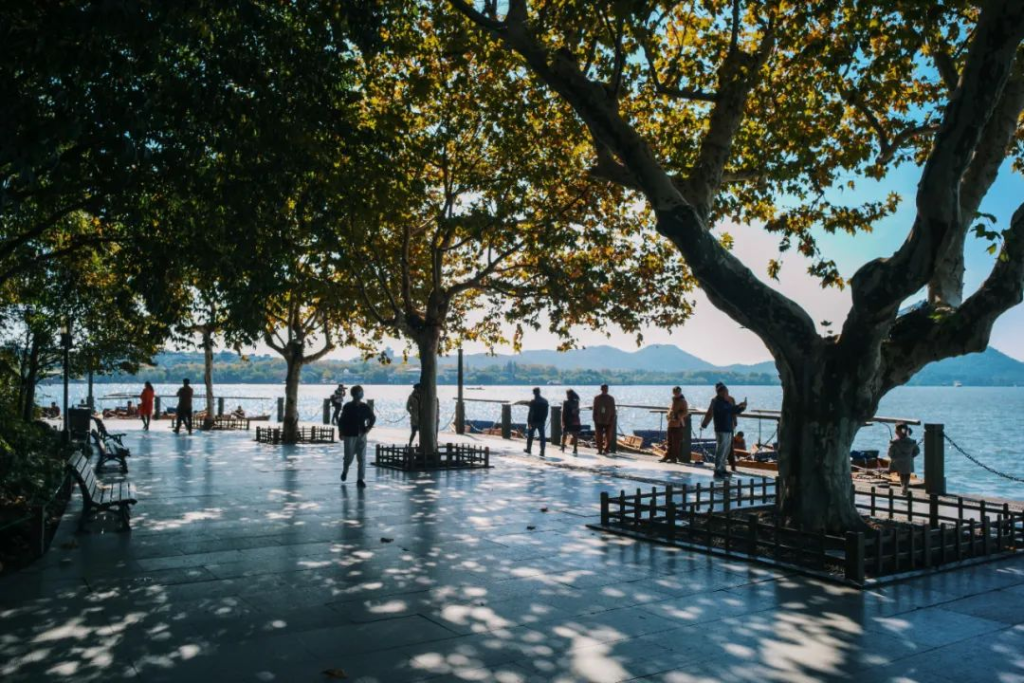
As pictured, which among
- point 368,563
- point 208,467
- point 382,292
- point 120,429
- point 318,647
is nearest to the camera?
point 318,647

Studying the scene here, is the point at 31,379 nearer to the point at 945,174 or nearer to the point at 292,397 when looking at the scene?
the point at 292,397

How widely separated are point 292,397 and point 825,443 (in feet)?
62.8

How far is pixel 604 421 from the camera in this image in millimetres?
21984

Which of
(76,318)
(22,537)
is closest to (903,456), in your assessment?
(22,537)

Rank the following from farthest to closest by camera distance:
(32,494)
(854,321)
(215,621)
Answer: (32,494), (854,321), (215,621)

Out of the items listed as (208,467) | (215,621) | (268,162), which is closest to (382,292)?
(208,467)

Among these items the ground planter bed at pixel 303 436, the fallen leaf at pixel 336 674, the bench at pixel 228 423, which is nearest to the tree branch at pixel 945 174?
the fallen leaf at pixel 336 674

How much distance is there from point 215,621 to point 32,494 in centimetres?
547

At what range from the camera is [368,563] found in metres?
8.15

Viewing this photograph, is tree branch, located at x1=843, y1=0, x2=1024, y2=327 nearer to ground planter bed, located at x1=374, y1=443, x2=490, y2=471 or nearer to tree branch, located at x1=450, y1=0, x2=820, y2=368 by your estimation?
tree branch, located at x1=450, y1=0, x2=820, y2=368

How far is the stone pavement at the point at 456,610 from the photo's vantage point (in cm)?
517

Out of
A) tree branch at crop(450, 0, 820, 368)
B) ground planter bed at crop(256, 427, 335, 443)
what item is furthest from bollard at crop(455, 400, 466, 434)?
tree branch at crop(450, 0, 820, 368)

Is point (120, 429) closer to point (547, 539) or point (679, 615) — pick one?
point (547, 539)

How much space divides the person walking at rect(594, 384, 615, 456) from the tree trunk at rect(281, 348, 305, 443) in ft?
30.3
